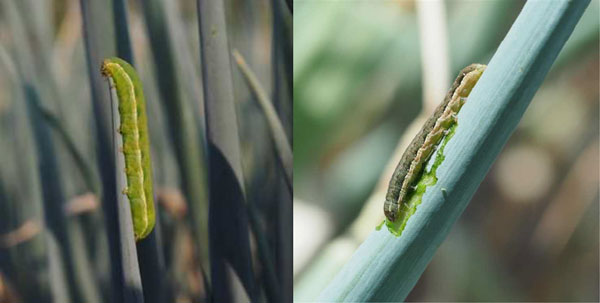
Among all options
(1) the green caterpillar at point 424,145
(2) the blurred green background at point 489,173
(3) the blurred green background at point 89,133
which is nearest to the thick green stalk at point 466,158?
(1) the green caterpillar at point 424,145

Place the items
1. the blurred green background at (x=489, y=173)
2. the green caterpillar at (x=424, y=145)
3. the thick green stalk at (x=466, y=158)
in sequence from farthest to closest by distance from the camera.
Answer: the blurred green background at (x=489, y=173)
the green caterpillar at (x=424, y=145)
the thick green stalk at (x=466, y=158)

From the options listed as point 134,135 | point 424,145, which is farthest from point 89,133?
point 424,145

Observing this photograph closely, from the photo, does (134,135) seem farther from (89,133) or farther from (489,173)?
(489,173)

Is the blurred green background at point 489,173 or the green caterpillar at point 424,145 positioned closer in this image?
the green caterpillar at point 424,145

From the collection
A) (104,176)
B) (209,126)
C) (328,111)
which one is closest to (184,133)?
(209,126)

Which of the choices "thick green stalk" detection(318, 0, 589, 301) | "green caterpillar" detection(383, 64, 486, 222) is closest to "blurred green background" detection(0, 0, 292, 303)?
"green caterpillar" detection(383, 64, 486, 222)

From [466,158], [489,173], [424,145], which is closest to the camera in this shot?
[466,158]

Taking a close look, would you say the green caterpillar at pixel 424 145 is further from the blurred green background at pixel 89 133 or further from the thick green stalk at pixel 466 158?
the blurred green background at pixel 89 133
